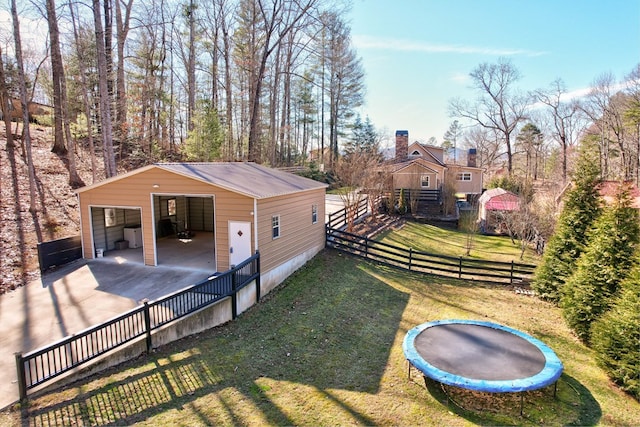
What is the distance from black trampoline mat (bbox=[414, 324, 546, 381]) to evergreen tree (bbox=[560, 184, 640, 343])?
7.07 ft

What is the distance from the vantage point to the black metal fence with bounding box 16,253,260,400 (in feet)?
17.8

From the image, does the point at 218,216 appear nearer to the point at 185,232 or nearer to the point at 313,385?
the point at 185,232

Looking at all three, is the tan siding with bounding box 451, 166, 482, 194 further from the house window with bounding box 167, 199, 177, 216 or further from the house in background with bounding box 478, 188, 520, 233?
the house window with bounding box 167, 199, 177, 216

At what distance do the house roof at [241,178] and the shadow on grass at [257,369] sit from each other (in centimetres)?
319

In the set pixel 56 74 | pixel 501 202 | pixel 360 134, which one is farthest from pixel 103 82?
pixel 360 134

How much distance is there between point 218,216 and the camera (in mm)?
10070

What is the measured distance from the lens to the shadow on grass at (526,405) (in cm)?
535

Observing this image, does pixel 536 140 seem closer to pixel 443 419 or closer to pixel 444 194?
pixel 444 194

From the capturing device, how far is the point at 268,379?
6309mm

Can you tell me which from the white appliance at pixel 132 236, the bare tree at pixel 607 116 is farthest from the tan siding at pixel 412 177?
the bare tree at pixel 607 116

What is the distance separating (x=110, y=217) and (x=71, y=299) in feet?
15.3

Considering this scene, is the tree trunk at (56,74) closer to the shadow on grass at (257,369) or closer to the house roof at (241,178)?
the house roof at (241,178)

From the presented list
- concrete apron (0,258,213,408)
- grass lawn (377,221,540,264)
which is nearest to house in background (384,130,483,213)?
grass lawn (377,221,540,264)

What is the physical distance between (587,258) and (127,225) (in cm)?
1441
